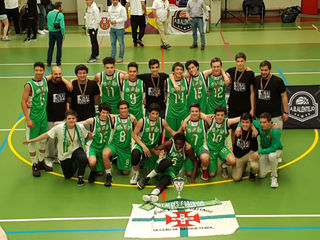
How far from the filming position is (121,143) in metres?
9.23

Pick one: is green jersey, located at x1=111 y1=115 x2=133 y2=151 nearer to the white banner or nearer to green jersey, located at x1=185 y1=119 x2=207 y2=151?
green jersey, located at x1=185 y1=119 x2=207 y2=151

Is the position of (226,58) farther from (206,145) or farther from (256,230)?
(256,230)

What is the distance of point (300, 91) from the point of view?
1116 cm

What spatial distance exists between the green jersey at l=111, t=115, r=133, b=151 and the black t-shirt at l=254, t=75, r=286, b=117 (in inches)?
103

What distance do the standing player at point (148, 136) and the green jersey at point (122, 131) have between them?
12cm

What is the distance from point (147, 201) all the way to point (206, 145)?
1682 mm

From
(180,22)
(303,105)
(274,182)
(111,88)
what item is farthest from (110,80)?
(180,22)

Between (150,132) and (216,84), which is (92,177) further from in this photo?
(216,84)

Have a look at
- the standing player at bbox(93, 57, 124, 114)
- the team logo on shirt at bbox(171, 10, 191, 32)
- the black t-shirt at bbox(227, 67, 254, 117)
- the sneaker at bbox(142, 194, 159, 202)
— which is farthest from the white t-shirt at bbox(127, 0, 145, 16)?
the sneaker at bbox(142, 194, 159, 202)

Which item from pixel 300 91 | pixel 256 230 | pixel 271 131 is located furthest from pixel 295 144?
pixel 256 230

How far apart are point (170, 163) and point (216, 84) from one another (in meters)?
2.17

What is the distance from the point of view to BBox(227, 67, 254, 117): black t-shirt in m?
9.79

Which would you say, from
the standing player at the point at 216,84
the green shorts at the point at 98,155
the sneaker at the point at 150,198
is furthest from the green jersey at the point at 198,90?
the sneaker at the point at 150,198

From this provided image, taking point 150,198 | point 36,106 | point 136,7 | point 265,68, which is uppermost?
point 136,7
